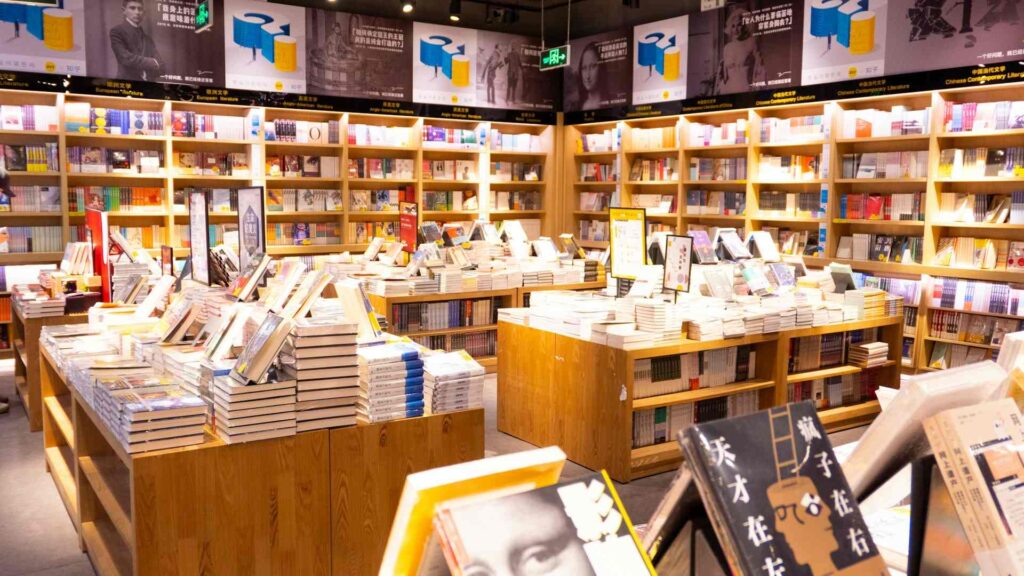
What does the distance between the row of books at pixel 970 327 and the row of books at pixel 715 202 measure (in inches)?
95.6

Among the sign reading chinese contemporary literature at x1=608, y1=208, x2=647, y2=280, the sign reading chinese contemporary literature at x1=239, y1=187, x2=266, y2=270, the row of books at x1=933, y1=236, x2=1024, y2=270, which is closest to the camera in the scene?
the sign reading chinese contemporary literature at x1=239, y1=187, x2=266, y2=270

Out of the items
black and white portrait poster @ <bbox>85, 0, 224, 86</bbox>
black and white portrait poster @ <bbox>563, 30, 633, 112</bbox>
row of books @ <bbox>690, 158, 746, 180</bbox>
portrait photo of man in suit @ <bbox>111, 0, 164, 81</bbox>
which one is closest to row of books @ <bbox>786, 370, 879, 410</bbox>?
row of books @ <bbox>690, 158, 746, 180</bbox>

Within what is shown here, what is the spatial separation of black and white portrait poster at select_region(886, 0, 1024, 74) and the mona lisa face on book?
293 inches

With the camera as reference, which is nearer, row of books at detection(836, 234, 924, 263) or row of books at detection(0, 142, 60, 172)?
row of books at detection(836, 234, 924, 263)

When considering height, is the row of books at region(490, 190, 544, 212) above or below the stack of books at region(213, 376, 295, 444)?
above

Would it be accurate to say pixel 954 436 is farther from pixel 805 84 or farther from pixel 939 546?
pixel 805 84

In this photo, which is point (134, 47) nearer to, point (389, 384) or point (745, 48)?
point (745, 48)

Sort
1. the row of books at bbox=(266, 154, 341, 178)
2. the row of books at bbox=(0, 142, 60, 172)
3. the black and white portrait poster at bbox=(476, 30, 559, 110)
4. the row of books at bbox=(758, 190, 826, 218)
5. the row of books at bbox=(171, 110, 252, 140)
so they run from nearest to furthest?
the row of books at bbox=(0, 142, 60, 172) < the row of books at bbox=(758, 190, 826, 218) < the row of books at bbox=(171, 110, 252, 140) < the row of books at bbox=(266, 154, 341, 178) < the black and white portrait poster at bbox=(476, 30, 559, 110)

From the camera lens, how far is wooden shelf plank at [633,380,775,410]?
4.98 metres

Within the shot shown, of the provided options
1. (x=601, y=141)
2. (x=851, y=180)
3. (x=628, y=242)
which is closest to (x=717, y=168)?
(x=851, y=180)

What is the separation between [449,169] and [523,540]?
33.1ft

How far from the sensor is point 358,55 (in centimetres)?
1002

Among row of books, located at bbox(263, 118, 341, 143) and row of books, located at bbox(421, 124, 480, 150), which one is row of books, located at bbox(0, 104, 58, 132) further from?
row of books, located at bbox(421, 124, 480, 150)

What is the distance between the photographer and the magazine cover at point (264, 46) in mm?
9250
